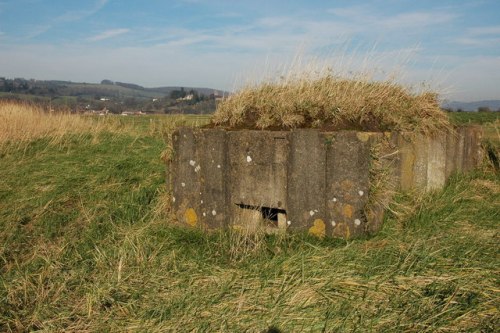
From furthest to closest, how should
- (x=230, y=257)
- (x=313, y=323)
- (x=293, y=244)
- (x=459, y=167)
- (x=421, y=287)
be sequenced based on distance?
1. (x=459, y=167)
2. (x=293, y=244)
3. (x=230, y=257)
4. (x=421, y=287)
5. (x=313, y=323)

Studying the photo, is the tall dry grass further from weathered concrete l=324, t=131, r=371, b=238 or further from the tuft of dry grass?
weathered concrete l=324, t=131, r=371, b=238

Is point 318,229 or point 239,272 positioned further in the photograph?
point 318,229

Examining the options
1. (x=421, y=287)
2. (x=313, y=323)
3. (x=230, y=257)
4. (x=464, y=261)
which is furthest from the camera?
(x=230, y=257)

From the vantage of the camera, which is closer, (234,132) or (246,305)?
(246,305)

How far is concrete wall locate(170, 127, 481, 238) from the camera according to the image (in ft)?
13.0

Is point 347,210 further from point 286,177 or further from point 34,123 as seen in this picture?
point 34,123

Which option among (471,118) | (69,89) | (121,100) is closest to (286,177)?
(471,118)

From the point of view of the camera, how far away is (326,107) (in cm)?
460

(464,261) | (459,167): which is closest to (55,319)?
(464,261)

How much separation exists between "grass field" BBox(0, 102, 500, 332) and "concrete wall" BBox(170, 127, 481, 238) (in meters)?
0.25

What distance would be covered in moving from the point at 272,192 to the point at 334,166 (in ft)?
2.27

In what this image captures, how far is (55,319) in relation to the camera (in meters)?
2.87

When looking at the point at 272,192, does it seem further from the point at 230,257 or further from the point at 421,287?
the point at 421,287

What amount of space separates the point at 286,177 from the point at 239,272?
1230 millimetres
